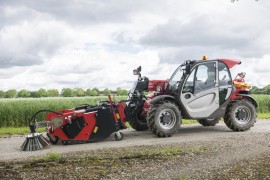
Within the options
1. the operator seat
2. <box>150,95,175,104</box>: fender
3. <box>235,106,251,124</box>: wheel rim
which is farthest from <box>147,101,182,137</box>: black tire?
<box>235,106,251,124</box>: wheel rim

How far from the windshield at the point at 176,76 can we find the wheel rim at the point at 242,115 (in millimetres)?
2269

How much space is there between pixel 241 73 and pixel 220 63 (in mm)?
2281

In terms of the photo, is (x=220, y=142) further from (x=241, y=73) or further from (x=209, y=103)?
(x=241, y=73)

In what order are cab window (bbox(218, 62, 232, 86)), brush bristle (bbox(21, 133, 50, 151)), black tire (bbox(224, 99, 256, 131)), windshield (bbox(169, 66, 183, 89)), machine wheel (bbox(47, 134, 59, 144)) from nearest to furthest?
brush bristle (bbox(21, 133, 50, 151))
machine wheel (bbox(47, 134, 59, 144))
windshield (bbox(169, 66, 183, 89))
cab window (bbox(218, 62, 232, 86))
black tire (bbox(224, 99, 256, 131))

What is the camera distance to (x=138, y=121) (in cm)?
1295

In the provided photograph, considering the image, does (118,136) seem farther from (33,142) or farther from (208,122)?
(208,122)

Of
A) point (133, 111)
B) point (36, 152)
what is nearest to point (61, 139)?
point (36, 152)

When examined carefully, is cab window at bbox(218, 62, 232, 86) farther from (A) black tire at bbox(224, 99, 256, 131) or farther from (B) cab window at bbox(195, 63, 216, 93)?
(A) black tire at bbox(224, 99, 256, 131)

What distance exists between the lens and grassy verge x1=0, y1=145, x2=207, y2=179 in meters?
7.15

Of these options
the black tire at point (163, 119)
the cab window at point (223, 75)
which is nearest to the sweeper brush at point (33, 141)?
the black tire at point (163, 119)

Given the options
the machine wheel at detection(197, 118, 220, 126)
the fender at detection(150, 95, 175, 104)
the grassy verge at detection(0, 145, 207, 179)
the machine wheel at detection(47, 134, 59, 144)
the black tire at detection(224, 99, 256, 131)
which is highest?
the fender at detection(150, 95, 175, 104)

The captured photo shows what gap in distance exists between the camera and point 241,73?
48.3 feet

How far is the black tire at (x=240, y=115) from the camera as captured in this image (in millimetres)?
12891

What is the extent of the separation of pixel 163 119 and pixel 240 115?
2976 millimetres
